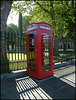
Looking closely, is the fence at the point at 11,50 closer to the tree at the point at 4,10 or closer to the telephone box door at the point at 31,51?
the telephone box door at the point at 31,51

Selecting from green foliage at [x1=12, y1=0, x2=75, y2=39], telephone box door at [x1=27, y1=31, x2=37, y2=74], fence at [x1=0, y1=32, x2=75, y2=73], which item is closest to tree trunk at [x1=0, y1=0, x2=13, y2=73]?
fence at [x1=0, y1=32, x2=75, y2=73]

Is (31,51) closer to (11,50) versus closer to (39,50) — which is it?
(39,50)

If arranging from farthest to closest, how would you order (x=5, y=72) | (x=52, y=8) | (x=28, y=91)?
(x=52, y=8) → (x=5, y=72) → (x=28, y=91)

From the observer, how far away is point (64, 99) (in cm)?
269

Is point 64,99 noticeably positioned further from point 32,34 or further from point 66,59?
point 66,59

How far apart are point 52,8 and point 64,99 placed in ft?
36.4

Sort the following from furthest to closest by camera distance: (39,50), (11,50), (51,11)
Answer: (51,11)
(11,50)
(39,50)

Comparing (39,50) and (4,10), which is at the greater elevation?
(4,10)

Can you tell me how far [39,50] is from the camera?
410 centimetres

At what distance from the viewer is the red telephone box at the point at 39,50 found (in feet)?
13.5

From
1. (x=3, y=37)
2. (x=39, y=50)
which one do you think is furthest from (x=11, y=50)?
(x=39, y=50)

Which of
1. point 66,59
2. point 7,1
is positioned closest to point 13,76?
point 7,1

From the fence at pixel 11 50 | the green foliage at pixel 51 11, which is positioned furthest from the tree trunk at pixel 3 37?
the green foliage at pixel 51 11

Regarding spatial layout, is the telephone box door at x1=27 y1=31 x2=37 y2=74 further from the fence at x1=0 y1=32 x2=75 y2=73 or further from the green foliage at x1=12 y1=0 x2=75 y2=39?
the green foliage at x1=12 y1=0 x2=75 y2=39
